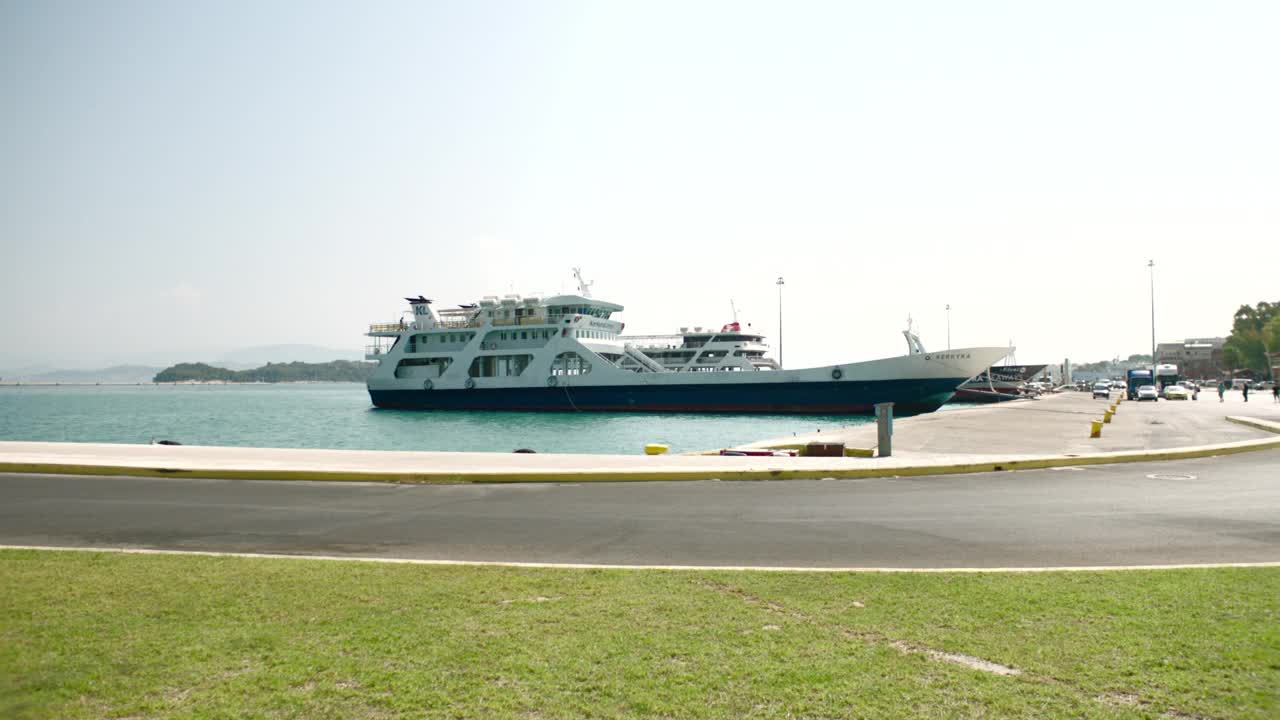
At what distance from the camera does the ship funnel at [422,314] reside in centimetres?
6456

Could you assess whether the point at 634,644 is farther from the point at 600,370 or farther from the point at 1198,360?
the point at 1198,360

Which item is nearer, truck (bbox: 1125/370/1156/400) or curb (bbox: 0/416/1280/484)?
curb (bbox: 0/416/1280/484)

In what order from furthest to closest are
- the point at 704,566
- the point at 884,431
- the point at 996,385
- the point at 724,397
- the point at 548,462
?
the point at 996,385 < the point at 724,397 < the point at 884,431 < the point at 548,462 < the point at 704,566

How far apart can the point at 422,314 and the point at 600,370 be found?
2007 cm

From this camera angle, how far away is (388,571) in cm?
581

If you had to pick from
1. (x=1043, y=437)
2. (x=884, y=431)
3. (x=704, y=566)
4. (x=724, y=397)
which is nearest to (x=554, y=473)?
(x=704, y=566)

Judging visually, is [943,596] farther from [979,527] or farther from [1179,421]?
[1179,421]

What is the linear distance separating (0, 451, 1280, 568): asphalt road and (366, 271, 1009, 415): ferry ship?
36.2 m

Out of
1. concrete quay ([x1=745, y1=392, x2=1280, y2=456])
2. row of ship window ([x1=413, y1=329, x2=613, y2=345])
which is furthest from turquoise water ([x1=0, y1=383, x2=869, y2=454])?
concrete quay ([x1=745, y1=392, x2=1280, y2=456])

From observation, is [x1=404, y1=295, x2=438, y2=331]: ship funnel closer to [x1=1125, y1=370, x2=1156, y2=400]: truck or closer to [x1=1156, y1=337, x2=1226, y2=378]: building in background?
[x1=1125, y1=370, x2=1156, y2=400]: truck

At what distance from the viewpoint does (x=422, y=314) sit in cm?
6525

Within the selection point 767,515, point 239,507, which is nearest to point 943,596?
point 767,515

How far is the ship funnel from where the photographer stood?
64.6 m

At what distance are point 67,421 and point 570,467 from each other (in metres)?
57.2
